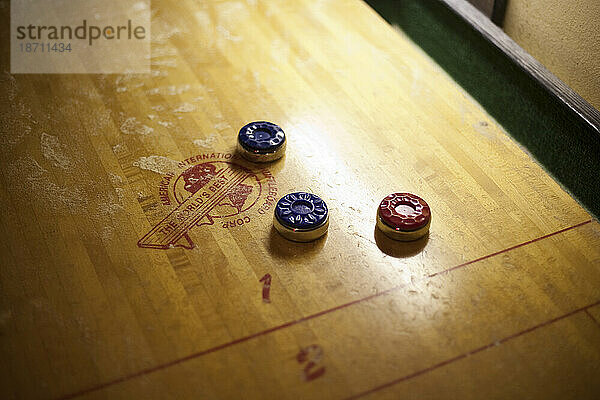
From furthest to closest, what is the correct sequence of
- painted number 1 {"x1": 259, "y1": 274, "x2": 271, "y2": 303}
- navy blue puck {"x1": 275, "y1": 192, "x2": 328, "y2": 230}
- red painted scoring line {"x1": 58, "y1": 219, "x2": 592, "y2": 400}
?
navy blue puck {"x1": 275, "y1": 192, "x2": 328, "y2": 230}, painted number 1 {"x1": 259, "y1": 274, "x2": 271, "y2": 303}, red painted scoring line {"x1": 58, "y1": 219, "x2": 592, "y2": 400}

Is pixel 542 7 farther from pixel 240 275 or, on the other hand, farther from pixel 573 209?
pixel 240 275

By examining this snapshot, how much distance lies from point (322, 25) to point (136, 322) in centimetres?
184

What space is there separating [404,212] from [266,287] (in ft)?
1.70

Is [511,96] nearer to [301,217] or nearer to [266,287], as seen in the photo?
[301,217]

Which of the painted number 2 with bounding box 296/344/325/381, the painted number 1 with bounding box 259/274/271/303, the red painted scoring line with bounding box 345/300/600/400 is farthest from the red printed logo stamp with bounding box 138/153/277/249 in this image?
the red painted scoring line with bounding box 345/300/600/400

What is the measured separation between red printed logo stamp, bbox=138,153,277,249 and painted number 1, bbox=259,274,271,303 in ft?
A: 0.84

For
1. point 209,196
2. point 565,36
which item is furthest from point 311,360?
point 565,36

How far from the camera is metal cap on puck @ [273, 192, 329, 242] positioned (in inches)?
85.1

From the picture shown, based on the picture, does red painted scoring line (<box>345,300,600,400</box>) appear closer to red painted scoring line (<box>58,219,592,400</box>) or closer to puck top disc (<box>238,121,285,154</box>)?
red painted scoring line (<box>58,219,592,400</box>)

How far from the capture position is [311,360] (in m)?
1.85

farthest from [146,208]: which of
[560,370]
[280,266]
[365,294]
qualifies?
[560,370]

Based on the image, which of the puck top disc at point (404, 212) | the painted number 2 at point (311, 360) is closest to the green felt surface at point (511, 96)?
the puck top disc at point (404, 212)

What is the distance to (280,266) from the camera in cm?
211

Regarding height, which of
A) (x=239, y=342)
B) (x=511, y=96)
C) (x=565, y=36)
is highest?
(x=565, y=36)
